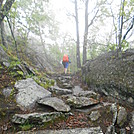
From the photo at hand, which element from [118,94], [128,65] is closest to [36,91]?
[118,94]

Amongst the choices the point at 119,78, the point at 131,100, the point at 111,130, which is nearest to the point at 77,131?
the point at 111,130

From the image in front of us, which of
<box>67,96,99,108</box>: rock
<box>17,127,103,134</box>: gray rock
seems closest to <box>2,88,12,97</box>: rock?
<box>17,127,103,134</box>: gray rock

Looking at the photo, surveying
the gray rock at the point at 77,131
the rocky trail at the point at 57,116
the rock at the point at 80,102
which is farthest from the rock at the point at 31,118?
the rock at the point at 80,102

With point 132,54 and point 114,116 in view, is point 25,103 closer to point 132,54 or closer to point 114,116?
point 114,116

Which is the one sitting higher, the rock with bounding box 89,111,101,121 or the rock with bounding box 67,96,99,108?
the rock with bounding box 67,96,99,108

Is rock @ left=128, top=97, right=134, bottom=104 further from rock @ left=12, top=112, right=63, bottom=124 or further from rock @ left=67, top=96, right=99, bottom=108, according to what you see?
rock @ left=12, top=112, right=63, bottom=124

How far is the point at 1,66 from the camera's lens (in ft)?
16.4

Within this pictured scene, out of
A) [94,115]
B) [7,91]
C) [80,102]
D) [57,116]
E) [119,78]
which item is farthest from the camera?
[119,78]

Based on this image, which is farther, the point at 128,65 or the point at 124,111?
the point at 128,65

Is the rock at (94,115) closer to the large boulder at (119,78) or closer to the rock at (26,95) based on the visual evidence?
the large boulder at (119,78)

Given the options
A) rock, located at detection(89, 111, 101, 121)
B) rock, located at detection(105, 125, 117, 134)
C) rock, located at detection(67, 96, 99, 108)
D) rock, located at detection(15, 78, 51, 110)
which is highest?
rock, located at detection(15, 78, 51, 110)

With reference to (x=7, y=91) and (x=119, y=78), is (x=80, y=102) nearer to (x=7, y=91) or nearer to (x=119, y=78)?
(x=119, y=78)

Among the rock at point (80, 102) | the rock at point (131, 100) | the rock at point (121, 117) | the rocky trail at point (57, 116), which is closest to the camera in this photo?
the rocky trail at point (57, 116)

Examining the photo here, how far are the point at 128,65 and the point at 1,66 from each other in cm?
557
